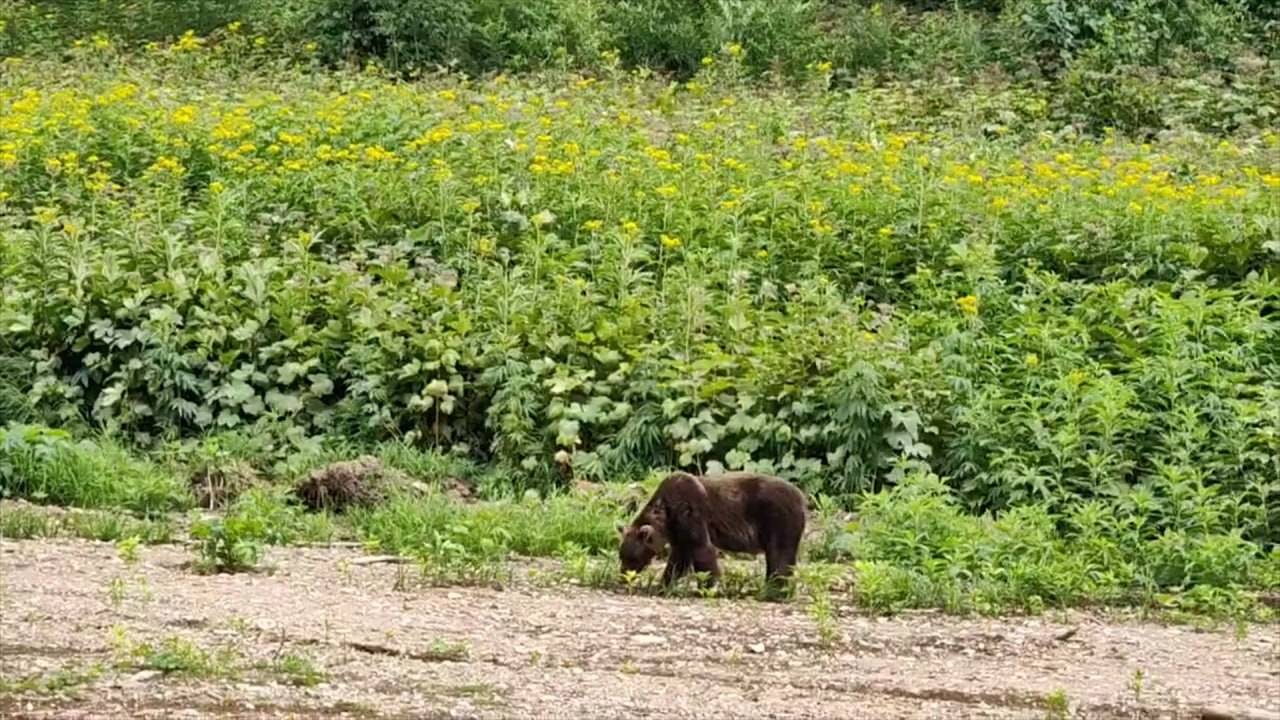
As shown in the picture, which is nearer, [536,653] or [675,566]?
[536,653]

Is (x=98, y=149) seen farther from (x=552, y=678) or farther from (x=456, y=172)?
(x=552, y=678)

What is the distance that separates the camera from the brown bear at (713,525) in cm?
895

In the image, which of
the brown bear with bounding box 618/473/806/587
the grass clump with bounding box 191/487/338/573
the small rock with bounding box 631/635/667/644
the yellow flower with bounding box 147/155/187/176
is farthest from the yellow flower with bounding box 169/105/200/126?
the small rock with bounding box 631/635/667/644

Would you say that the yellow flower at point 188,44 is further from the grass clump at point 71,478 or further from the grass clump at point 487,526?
the grass clump at point 487,526

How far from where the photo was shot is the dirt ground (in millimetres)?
6770

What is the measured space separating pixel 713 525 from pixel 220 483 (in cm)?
338

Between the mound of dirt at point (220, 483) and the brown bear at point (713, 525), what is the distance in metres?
2.88

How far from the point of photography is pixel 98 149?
15477mm

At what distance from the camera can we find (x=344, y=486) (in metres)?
10.8

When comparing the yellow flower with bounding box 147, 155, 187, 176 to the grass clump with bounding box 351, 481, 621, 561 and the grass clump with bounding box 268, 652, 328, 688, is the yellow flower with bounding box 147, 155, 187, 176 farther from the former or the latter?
the grass clump with bounding box 268, 652, 328, 688

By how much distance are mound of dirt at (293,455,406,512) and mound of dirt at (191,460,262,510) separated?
370 mm

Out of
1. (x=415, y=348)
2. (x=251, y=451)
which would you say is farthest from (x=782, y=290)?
(x=251, y=451)

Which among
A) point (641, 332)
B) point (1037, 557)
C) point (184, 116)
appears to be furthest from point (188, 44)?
point (1037, 557)

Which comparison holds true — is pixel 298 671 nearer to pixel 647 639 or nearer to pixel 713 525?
pixel 647 639
